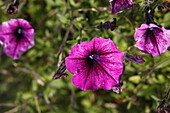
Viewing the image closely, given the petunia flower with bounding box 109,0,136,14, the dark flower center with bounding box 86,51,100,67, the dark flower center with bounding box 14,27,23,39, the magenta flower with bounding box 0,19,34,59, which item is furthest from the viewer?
the dark flower center with bounding box 14,27,23,39

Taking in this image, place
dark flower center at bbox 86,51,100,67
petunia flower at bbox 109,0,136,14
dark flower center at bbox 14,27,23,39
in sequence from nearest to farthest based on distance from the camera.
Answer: petunia flower at bbox 109,0,136,14
dark flower center at bbox 86,51,100,67
dark flower center at bbox 14,27,23,39

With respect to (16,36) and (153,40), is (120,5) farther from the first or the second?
(16,36)

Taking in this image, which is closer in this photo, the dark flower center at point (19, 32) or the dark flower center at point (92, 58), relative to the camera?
the dark flower center at point (92, 58)

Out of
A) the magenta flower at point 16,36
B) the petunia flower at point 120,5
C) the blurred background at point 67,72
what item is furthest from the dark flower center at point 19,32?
the petunia flower at point 120,5

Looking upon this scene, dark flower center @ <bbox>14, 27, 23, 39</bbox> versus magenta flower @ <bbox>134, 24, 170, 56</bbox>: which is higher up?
dark flower center @ <bbox>14, 27, 23, 39</bbox>

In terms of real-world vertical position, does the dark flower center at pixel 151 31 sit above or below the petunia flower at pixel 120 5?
below

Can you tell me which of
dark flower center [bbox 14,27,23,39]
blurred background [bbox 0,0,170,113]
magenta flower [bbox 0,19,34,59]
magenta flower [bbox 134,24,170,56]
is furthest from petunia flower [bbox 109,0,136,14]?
dark flower center [bbox 14,27,23,39]

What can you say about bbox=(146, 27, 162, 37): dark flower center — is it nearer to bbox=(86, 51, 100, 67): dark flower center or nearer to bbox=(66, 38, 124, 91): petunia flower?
bbox=(66, 38, 124, 91): petunia flower

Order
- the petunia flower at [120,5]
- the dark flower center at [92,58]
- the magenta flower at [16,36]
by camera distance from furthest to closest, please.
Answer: the magenta flower at [16,36]
the dark flower center at [92,58]
the petunia flower at [120,5]

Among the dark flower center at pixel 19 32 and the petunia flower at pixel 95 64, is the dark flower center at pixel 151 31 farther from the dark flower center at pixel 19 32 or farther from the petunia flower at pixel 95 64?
the dark flower center at pixel 19 32
